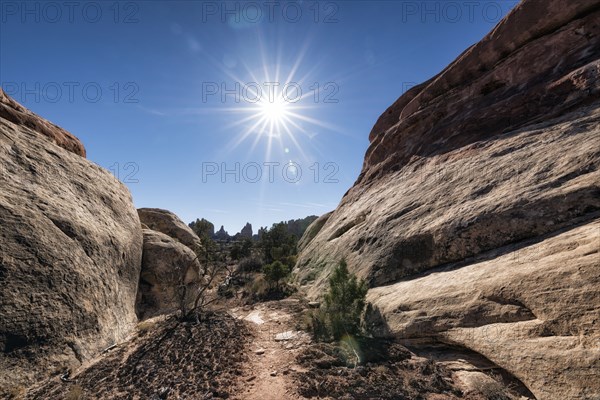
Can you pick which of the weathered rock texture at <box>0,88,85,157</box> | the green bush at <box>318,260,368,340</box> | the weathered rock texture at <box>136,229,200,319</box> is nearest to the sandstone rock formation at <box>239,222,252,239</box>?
the weathered rock texture at <box>136,229,200,319</box>

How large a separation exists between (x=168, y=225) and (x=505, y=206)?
2735 cm

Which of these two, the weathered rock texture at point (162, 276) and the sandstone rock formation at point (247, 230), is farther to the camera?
the sandstone rock formation at point (247, 230)

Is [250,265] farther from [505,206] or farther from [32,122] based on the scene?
[505,206]

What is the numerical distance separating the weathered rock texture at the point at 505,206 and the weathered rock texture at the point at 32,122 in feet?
52.4

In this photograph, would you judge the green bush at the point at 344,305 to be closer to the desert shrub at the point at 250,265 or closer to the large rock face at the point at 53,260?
the large rock face at the point at 53,260

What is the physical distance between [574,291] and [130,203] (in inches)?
765

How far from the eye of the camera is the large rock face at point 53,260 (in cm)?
660

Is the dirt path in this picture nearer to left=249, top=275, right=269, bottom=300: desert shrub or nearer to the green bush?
the green bush

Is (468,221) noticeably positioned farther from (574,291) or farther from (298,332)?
(298,332)

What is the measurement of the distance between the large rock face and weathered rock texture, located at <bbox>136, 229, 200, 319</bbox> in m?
1.06

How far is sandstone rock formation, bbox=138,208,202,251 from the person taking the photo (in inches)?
1049

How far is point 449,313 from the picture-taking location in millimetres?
7184

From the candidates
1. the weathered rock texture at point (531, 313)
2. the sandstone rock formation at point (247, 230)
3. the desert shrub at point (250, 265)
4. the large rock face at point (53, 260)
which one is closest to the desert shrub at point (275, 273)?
the large rock face at point (53, 260)

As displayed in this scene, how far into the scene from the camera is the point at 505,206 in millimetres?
8664
